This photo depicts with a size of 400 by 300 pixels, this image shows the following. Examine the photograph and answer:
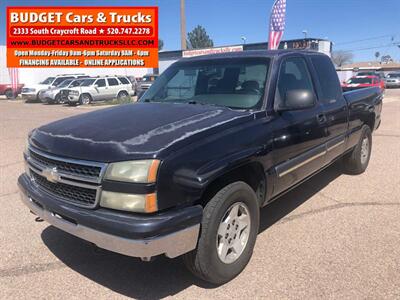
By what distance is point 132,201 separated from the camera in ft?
8.51

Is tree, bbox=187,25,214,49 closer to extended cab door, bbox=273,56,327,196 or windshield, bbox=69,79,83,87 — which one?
windshield, bbox=69,79,83,87

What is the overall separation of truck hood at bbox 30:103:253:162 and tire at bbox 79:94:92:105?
69.1 ft

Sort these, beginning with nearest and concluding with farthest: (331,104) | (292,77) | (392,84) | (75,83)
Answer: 1. (292,77)
2. (331,104)
3. (75,83)
4. (392,84)

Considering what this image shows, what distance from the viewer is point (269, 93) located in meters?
3.74

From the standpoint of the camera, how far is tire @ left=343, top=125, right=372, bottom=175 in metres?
6.07

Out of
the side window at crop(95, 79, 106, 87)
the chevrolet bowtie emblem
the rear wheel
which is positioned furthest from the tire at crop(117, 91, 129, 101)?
the chevrolet bowtie emblem

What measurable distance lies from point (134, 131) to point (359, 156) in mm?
4370

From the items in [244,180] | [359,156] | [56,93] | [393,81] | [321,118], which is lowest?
[359,156]

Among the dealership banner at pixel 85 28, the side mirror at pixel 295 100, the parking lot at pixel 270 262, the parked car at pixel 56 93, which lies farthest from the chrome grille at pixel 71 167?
the parked car at pixel 56 93

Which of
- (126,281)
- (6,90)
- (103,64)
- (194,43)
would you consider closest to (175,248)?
(126,281)

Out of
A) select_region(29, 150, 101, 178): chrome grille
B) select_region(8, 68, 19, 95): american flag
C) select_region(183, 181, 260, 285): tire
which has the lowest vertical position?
select_region(183, 181, 260, 285): tire

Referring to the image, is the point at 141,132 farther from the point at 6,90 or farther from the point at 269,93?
the point at 6,90

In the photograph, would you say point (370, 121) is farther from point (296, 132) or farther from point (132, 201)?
point (132, 201)

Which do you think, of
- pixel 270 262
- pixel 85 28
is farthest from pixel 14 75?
pixel 270 262
